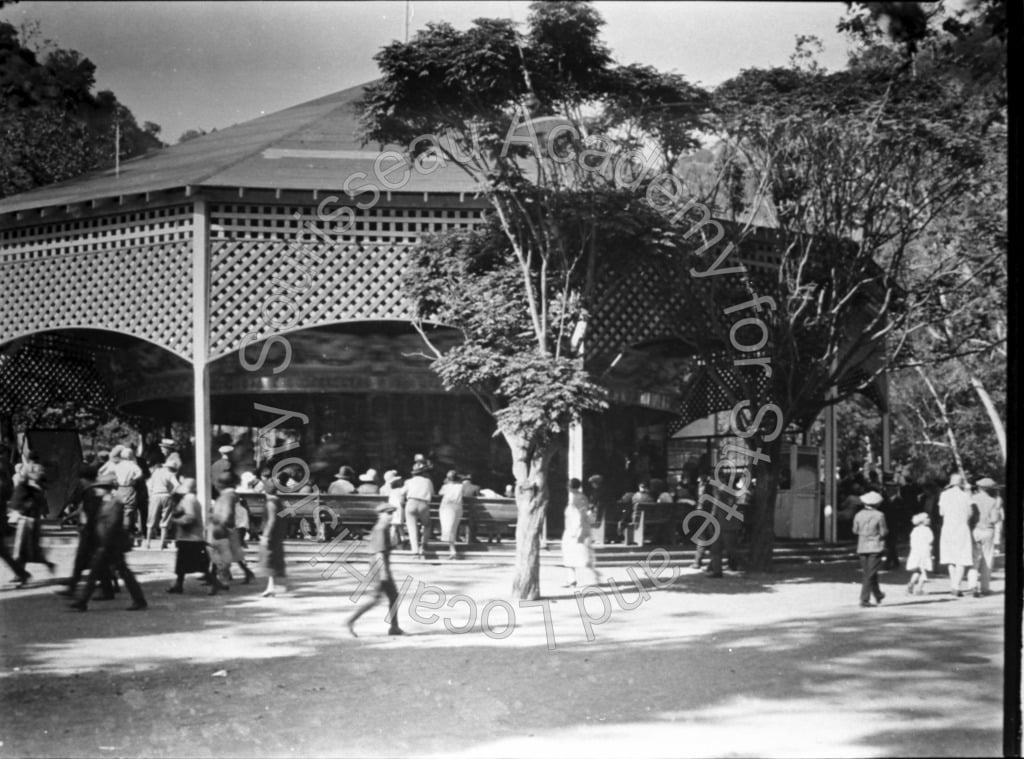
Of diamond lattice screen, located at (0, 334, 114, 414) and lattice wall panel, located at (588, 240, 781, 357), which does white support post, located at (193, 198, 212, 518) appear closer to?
diamond lattice screen, located at (0, 334, 114, 414)

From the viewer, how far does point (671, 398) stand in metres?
18.6

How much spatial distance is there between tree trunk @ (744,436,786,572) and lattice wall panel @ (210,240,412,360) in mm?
5393

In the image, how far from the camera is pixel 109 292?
41.6 ft

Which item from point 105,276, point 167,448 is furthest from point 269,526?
point 167,448

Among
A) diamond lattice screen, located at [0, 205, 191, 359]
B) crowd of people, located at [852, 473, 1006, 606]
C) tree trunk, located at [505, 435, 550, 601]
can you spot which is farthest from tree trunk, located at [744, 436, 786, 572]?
diamond lattice screen, located at [0, 205, 191, 359]

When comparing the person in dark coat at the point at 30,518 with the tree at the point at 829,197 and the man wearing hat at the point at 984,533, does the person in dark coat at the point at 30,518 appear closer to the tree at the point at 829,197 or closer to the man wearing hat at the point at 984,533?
the tree at the point at 829,197

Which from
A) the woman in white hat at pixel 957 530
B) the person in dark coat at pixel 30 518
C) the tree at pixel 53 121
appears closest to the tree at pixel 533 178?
the tree at pixel 53 121

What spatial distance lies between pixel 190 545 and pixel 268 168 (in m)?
5.06

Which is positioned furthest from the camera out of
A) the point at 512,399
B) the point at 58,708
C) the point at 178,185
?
the point at 178,185

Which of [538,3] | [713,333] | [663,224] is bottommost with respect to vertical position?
[713,333]

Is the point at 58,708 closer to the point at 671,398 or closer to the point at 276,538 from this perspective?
the point at 276,538

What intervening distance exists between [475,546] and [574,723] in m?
6.02

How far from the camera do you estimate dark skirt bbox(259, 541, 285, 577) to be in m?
10.2

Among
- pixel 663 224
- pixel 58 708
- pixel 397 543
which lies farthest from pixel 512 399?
pixel 58 708
